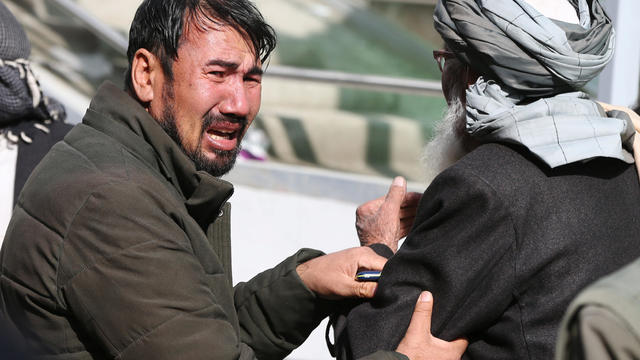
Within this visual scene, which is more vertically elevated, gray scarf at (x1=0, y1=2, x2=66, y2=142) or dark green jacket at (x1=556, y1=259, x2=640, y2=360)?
dark green jacket at (x1=556, y1=259, x2=640, y2=360)

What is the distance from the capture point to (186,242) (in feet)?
6.39

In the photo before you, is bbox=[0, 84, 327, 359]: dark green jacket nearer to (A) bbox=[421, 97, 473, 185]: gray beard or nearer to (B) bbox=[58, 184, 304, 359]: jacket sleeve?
(B) bbox=[58, 184, 304, 359]: jacket sleeve

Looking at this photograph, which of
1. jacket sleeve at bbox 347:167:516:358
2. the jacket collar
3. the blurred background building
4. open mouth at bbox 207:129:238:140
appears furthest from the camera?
the blurred background building

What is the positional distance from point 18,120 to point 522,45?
198cm

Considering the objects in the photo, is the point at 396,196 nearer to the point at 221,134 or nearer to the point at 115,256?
the point at 221,134

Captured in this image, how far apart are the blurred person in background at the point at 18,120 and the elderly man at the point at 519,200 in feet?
5.14

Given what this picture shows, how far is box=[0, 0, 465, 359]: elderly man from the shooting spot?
1798 millimetres

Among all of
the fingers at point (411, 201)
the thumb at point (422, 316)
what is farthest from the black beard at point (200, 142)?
the thumb at point (422, 316)

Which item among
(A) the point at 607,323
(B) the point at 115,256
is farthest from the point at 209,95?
(A) the point at 607,323

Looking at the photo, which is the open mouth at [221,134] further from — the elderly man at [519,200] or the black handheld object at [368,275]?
the elderly man at [519,200]

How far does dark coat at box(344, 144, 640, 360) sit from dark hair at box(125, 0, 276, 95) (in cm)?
76

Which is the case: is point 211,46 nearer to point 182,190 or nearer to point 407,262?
point 182,190

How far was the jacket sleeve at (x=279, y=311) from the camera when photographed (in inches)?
93.1

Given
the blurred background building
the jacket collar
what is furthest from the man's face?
the blurred background building
